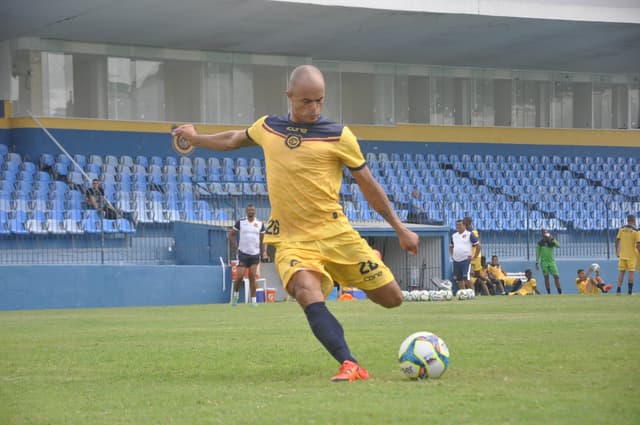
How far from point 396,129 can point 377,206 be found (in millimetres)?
35432

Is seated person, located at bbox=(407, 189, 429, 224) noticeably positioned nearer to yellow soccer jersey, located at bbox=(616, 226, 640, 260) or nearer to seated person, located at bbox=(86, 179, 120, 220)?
yellow soccer jersey, located at bbox=(616, 226, 640, 260)

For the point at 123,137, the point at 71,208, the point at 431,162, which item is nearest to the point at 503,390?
the point at 71,208

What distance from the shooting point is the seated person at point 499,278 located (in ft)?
103

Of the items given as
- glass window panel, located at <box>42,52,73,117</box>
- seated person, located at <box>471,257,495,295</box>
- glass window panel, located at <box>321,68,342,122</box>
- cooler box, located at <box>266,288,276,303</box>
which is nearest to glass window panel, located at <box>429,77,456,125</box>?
glass window panel, located at <box>321,68,342,122</box>

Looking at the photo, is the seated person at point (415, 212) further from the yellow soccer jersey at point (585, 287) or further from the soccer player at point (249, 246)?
the soccer player at point (249, 246)

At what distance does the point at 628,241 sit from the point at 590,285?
13.5 feet

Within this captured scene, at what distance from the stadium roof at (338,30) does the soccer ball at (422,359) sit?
24.8 metres

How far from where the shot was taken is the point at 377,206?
8.44 meters

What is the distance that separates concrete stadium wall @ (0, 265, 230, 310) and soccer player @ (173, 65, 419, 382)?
19.2 metres

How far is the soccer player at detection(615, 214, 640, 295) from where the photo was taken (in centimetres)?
2714

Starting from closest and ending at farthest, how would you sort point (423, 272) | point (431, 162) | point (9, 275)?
point (9, 275) → point (423, 272) → point (431, 162)

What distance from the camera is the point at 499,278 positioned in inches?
1250

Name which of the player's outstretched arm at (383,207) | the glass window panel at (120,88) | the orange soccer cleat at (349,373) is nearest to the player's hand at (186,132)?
the player's outstretched arm at (383,207)

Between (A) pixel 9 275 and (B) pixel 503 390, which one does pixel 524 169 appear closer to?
(A) pixel 9 275
